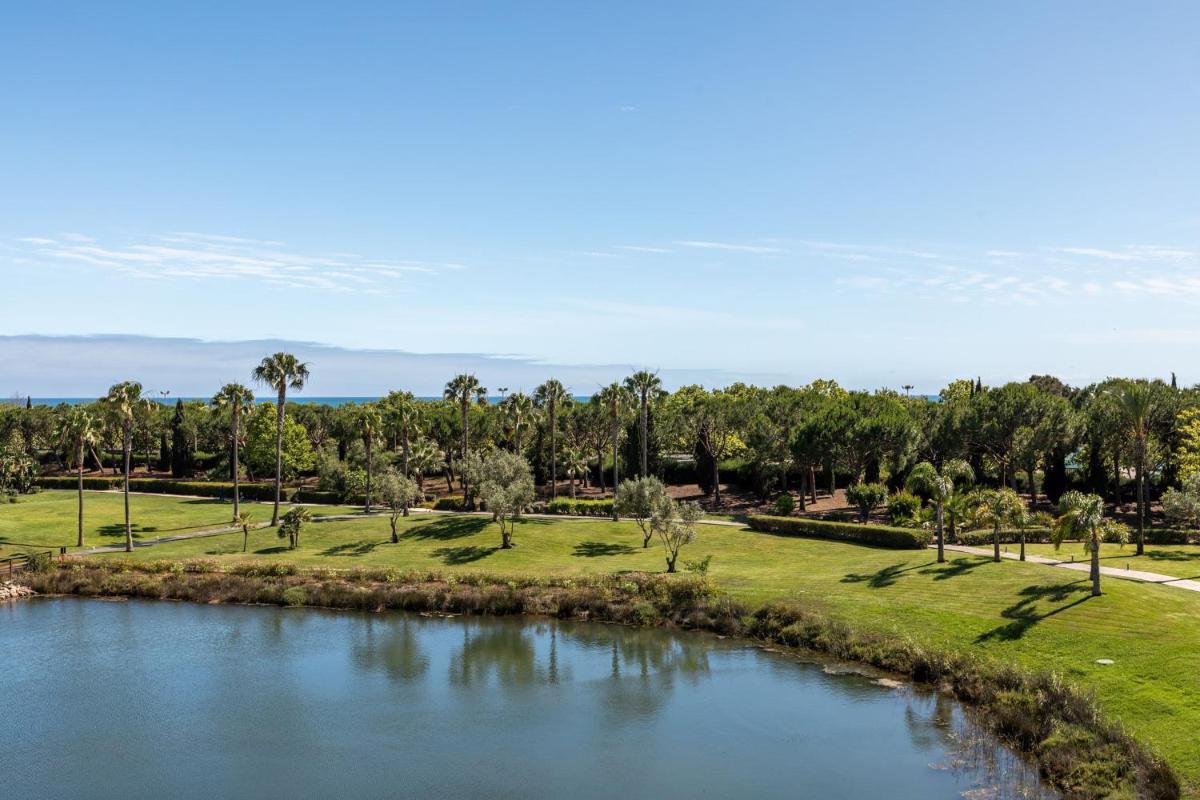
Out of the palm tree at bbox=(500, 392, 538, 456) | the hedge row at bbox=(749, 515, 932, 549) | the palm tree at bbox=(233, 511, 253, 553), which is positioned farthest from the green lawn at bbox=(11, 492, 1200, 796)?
the palm tree at bbox=(500, 392, 538, 456)

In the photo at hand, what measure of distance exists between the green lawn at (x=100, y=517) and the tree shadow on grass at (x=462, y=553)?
24.5m

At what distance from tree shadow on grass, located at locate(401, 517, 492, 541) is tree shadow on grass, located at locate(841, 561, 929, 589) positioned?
32.4m

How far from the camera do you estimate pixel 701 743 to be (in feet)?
109

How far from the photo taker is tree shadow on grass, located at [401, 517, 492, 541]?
236ft

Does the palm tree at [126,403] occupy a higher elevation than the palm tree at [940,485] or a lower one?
higher

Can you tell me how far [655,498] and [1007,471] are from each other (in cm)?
4356

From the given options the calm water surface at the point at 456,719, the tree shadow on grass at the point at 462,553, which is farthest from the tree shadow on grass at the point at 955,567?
the tree shadow on grass at the point at 462,553

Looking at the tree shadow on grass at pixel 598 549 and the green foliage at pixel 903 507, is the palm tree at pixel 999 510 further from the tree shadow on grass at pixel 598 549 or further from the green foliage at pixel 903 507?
the tree shadow on grass at pixel 598 549

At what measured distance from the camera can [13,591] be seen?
190 feet

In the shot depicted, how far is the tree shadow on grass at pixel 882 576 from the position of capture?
5056 cm

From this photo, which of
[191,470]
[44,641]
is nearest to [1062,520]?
[44,641]

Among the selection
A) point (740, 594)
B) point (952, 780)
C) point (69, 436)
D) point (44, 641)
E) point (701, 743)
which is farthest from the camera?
point (69, 436)

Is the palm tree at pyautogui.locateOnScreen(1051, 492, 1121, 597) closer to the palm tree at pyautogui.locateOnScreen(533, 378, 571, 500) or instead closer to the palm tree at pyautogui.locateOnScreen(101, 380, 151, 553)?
the palm tree at pyautogui.locateOnScreen(533, 378, 571, 500)

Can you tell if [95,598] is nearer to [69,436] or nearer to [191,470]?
A: [69,436]
